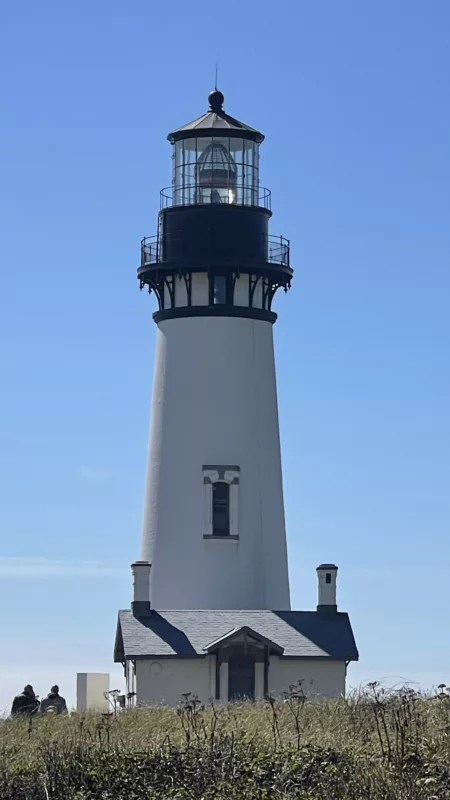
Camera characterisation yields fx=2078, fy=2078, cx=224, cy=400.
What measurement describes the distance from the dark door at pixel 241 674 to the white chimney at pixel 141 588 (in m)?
2.10

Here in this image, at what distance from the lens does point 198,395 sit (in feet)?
138

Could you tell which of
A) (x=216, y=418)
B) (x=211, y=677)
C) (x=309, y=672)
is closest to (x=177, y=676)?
(x=211, y=677)

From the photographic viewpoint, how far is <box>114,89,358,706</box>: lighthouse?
135ft

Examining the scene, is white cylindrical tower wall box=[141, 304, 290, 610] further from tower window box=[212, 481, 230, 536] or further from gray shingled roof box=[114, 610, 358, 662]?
gray shingled roof box=[114, 610, 358, 662]

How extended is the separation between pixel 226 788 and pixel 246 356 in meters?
22.7

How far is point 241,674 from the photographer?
39.2 meters

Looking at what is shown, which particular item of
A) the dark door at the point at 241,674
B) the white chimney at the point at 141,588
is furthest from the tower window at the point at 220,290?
the dark door at the point at 241,674

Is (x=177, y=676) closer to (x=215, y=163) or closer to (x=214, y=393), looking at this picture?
(x=214, y=393)

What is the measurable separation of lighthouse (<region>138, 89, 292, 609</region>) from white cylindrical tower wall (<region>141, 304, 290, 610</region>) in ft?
0.07

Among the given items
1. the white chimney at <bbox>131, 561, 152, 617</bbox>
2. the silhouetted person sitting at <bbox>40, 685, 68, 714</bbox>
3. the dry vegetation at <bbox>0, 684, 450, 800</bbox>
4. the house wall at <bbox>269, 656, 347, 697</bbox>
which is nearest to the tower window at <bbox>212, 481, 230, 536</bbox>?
the white chimney at <bbox>131, 561, 152, 617</bbox>

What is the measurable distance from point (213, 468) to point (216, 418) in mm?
1033

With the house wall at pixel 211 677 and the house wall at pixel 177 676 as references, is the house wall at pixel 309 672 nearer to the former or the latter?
the house wall at pixel 211 677

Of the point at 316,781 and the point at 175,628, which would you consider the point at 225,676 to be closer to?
the point at 175,628

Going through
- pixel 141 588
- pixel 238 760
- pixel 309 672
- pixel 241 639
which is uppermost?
pixel 141 588
